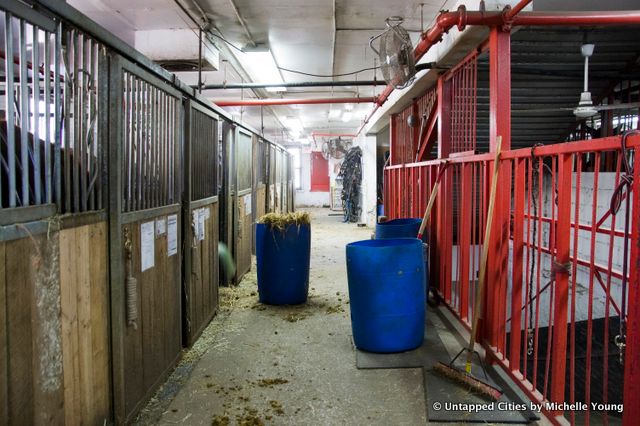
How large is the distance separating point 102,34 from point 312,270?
4677 millimetres

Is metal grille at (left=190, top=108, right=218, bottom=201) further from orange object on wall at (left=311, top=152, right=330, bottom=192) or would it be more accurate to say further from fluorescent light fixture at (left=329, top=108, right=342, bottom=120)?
orange object on wall at (left=311, top=152, right=330, bottom=192)

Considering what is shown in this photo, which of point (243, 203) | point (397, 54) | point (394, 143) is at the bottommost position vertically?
point (243, 203)

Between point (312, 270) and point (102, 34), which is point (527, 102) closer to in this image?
point (312, 270)

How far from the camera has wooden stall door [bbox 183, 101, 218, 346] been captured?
3301mm

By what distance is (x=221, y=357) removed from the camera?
3229 millimetres

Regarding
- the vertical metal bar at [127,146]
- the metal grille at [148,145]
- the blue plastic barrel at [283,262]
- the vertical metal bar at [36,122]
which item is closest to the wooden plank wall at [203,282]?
the blue plastic barrel at [283,262]

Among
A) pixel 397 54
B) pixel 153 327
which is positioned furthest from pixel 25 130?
pixel 397 54

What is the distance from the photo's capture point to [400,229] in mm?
4512

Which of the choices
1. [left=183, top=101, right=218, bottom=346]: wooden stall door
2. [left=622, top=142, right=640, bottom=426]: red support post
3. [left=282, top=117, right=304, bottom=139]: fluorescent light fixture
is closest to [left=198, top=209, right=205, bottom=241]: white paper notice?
[left=183, top=101, right=218, bottom=346]: wooden stall door

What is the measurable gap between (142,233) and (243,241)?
3.27 metres

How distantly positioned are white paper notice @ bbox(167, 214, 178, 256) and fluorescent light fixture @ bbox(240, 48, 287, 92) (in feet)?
12.4

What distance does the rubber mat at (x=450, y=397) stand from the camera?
2.38m

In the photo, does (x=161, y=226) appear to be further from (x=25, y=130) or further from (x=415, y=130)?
(x=415, y=130)

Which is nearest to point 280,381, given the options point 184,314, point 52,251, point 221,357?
point 221,357
